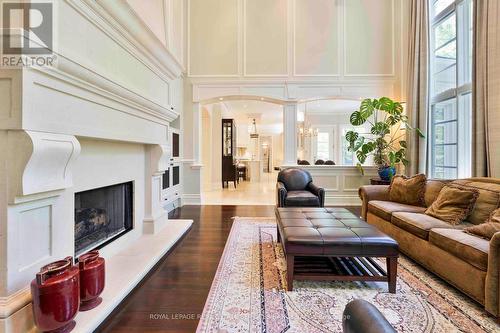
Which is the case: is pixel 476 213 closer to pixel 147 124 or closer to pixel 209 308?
pixel 209 308

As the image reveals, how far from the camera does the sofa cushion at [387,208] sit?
2.92 m

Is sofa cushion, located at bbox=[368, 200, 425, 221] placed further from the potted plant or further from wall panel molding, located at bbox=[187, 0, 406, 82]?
wall panel molding, located at bbox=[187, 0, 406, 82]

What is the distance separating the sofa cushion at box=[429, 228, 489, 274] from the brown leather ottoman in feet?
1.49

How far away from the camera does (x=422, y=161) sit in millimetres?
4484

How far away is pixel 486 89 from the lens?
3.08m

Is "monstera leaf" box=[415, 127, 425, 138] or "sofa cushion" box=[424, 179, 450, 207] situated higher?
"monstera leaf" box=[415, 127, 425, 138]

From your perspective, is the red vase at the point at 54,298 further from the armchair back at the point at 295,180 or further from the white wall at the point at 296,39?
the white wall at the point at 296,39

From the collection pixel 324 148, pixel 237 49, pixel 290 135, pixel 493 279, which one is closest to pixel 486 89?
pixel 493 279

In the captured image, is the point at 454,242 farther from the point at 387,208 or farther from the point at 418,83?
the point at 418,83

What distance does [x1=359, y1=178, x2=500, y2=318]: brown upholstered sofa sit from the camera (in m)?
1.64

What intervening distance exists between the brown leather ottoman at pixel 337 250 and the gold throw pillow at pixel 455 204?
0.86 m

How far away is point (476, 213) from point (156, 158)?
3.53 metres

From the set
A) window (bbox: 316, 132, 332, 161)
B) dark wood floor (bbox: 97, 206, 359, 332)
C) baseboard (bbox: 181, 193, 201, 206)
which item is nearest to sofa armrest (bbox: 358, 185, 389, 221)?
dark wood floor (bbox: 97, 206, 359, 332)

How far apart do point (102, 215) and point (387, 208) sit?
3235 mm
